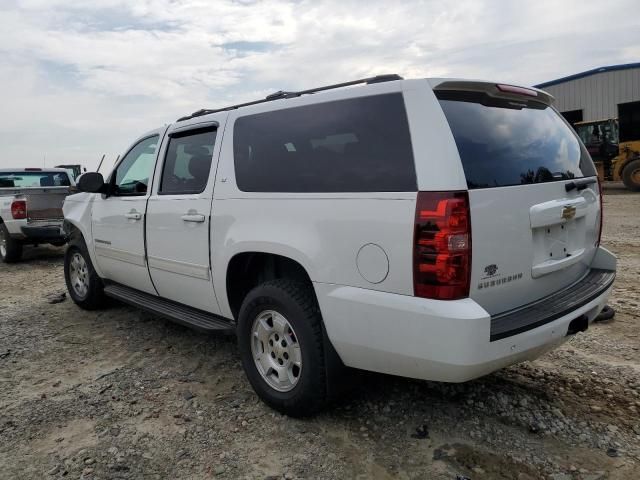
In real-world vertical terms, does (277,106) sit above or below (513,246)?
above

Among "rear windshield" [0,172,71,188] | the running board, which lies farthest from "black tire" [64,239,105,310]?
"rear windshield" [0,172,71,188]

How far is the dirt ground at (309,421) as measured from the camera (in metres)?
2.61

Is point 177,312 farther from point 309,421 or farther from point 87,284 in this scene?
point 87,284

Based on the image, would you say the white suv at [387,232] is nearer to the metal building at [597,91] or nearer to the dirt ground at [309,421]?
the dirt ground at [309,421]

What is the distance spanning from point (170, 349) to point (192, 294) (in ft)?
2.74

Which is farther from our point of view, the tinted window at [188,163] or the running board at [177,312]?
the tinted window at [188,163]

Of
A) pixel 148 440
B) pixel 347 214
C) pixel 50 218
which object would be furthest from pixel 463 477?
pixel 50 218

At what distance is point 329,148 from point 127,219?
7.74 ft

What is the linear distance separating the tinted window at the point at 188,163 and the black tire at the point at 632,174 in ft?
56.8

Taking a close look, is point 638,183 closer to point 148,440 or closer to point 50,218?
point 50,218

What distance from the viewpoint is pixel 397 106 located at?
2.50 m

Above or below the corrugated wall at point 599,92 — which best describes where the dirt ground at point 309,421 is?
below

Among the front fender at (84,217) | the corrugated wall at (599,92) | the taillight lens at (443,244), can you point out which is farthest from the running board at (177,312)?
the corrugated wall at (599,92)

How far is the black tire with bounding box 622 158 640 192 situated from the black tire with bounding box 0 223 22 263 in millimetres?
17667
